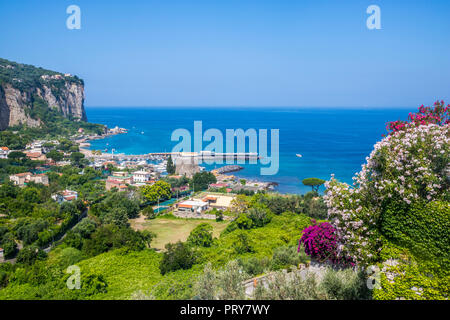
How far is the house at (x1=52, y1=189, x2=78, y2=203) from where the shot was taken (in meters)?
21.1

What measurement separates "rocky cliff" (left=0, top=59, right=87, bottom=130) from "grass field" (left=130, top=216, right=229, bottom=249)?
148 ft

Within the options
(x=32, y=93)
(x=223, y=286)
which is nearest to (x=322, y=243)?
(x=223, y=286)

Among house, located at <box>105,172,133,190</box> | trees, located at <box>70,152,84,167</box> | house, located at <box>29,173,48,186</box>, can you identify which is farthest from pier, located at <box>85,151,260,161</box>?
house, located at <box>29,173,48,186</box>

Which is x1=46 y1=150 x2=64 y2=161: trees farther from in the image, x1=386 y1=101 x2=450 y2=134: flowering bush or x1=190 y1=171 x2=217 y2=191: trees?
x1=386 y1=101 x2=450 y2=134: flowering bush

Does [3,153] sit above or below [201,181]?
above

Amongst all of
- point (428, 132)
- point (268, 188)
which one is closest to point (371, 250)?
point (428, 132)

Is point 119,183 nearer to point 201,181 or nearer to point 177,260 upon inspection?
point 201,181

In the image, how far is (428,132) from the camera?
4621 millimetres

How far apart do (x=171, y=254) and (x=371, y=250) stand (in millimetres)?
7062

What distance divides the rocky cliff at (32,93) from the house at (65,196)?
3721 cm

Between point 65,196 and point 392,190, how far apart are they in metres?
21.8

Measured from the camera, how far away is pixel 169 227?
57.4 ft

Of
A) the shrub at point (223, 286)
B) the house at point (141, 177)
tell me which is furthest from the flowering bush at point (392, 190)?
the house at point (141, 177)
